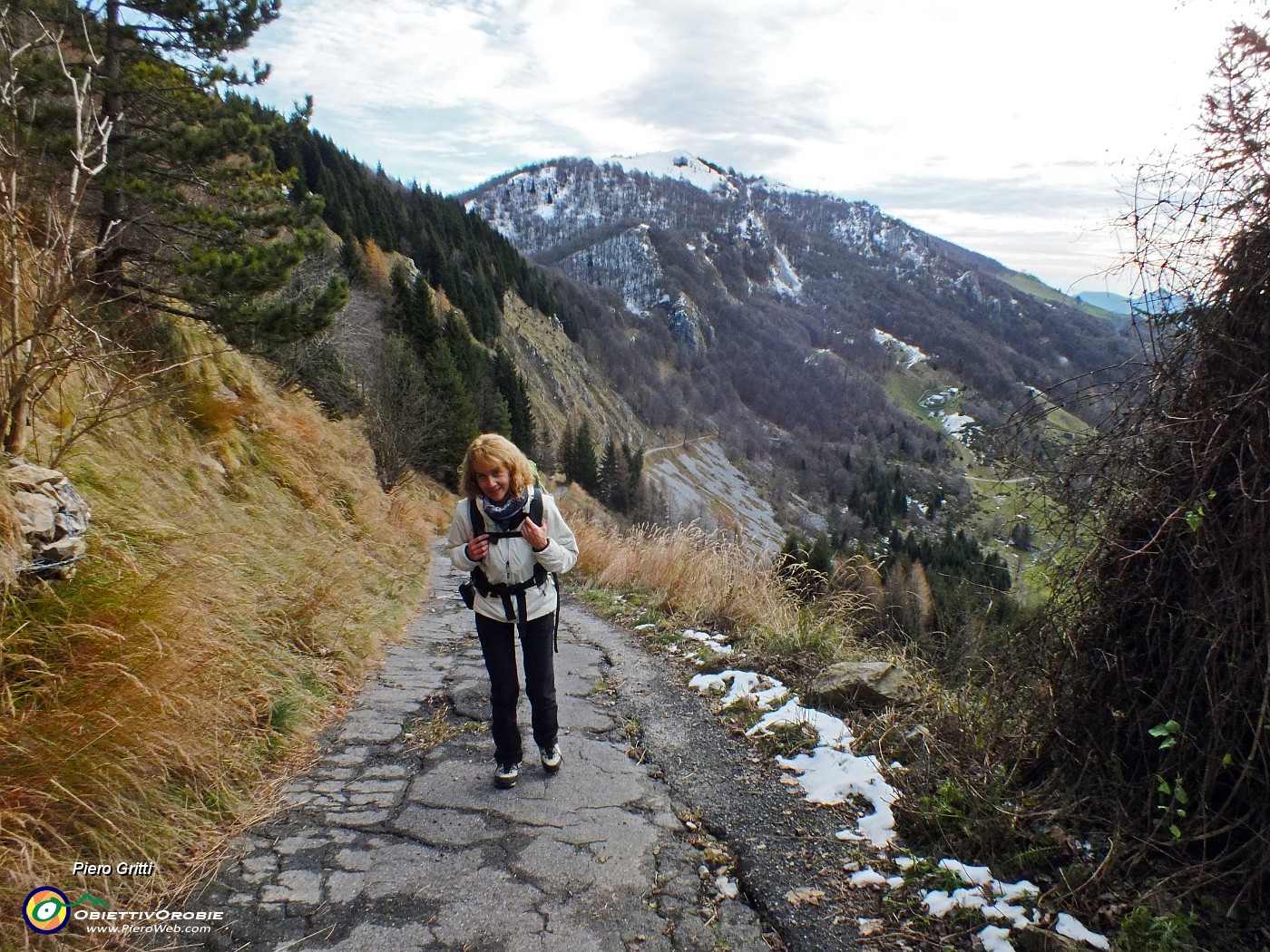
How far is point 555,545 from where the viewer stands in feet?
10.5

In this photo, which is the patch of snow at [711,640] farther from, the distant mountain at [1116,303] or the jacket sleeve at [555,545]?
the distant mountain at [1116,303]

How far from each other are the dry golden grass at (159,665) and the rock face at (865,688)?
2.88 m

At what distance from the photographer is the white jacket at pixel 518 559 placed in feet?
10.3

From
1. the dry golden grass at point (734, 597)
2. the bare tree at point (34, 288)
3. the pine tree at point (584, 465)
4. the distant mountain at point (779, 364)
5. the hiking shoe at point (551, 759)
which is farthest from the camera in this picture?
the distant mountain at point (779, 364)

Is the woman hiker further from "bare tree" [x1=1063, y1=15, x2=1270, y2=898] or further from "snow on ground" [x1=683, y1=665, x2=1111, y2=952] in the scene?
"bare tree" [x1=1063, y1=15, x2=1270, y2=898]

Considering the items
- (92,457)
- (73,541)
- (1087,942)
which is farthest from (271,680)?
(1087,942)

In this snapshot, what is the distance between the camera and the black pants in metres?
3.21

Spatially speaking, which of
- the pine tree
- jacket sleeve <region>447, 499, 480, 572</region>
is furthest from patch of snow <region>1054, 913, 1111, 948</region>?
the pine tree

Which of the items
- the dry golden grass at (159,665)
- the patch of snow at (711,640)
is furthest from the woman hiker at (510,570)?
the patch of snow at (711,640)

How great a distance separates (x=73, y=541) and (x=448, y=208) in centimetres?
7996

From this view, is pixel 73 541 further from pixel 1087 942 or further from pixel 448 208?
pixel 448 208

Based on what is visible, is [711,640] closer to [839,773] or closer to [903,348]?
[839,773]

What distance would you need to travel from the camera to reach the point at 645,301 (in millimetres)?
160500

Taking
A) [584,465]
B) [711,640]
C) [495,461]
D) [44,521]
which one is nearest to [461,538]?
[495,461]
